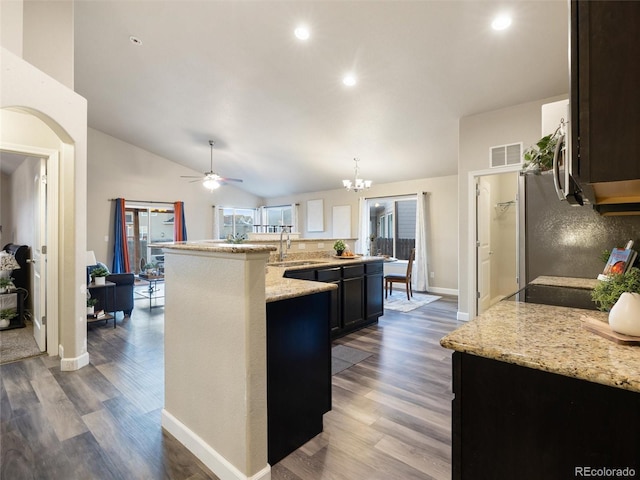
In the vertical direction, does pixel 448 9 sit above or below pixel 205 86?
below

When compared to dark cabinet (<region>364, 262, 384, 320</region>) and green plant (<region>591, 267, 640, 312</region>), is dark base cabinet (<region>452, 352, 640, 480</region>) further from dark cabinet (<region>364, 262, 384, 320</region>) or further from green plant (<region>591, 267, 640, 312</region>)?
dark cabinet (<region>364, 262, 384, 320</region>)

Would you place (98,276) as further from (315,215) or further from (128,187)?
(315,215)

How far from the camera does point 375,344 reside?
358 centimetres

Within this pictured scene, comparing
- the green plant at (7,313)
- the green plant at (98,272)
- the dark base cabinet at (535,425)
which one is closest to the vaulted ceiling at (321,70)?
the green plant at (98,272)

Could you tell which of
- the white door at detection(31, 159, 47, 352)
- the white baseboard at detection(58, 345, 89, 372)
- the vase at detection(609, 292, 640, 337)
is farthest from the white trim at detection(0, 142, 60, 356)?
the vase at detection(609, 292, 640, 337)

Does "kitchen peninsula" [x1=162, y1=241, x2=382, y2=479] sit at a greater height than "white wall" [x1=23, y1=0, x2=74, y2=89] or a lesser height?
lesser

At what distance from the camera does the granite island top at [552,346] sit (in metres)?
0.74

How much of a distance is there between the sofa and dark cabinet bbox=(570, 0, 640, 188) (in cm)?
513

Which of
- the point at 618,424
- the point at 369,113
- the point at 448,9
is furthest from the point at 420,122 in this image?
the point at 618,424

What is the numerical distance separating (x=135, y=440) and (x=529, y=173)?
A: 3.13m

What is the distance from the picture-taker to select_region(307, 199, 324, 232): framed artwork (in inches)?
342

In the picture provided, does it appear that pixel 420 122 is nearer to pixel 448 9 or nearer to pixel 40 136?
pixel 448 9

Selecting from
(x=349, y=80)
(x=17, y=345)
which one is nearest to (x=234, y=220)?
(x=17, y=345)

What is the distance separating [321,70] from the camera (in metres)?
3.77
